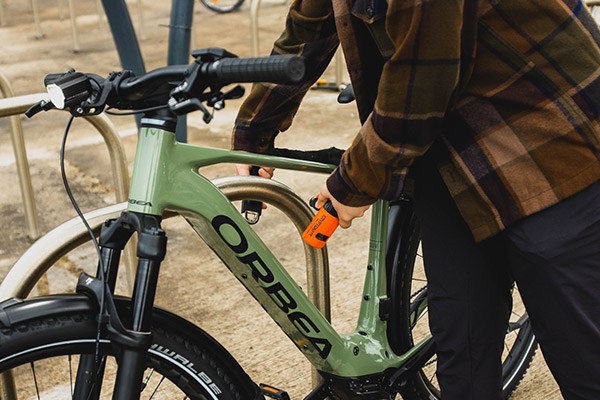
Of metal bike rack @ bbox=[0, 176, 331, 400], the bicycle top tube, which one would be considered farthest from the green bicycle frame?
metal bike rack @ bbox=[0, 176, 331, 400]

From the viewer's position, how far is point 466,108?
1916mm

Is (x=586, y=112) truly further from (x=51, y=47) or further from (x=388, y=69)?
(x=51, y=47)

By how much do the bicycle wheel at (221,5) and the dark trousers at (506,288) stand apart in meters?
8.46

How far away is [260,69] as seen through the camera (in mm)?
1712

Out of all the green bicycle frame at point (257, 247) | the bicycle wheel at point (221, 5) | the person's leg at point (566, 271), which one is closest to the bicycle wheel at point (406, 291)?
the green bicycle frame at point (257, 247)

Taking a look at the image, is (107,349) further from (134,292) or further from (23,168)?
(23,168)

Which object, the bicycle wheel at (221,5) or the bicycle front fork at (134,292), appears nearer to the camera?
the bicycle front fork at (134,292)

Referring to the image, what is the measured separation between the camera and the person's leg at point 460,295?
2.11 metres

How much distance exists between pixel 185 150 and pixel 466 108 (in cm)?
63

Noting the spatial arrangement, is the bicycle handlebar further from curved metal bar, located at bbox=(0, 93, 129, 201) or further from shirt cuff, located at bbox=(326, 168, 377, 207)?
curved metal bar, located at bbox=(0, 93, 129, 201)

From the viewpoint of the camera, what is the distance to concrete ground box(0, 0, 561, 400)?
11.5 ft

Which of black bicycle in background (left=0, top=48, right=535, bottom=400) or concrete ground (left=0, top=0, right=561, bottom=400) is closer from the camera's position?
black bicycle in background (left=0, top=48, right=535, bottom=400)

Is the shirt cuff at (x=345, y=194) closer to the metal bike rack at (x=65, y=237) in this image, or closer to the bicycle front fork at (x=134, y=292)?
the metal bike rack at (x=65, y=237)

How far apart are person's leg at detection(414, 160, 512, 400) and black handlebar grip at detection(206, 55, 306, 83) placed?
1.64 ft
